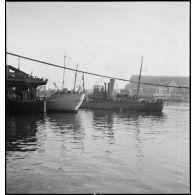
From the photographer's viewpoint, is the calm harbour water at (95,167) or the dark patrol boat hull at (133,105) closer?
the calm harbour water at (95,167)

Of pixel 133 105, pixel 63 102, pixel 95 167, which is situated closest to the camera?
pixel 95 167

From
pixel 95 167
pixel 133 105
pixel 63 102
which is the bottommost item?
pixel 95 167

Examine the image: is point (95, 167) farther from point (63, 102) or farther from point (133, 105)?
point (133, 105)

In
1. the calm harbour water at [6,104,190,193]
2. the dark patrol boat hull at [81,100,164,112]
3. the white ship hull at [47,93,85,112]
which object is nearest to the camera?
the calm harbour water at [6,104,190,193]

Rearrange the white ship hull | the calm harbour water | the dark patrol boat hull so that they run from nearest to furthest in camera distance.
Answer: the calm harbour water → the white ship hull → the dark patrol boat hull

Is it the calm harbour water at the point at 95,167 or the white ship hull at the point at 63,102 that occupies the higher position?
the white ship hull at the point at 63,102

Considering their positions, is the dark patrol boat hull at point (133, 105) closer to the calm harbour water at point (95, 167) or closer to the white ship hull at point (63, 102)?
the white ship hull at point (63, 102)

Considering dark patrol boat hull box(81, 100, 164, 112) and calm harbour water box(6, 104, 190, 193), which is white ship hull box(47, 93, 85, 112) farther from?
calm harbour water box(6, 104, 190, 193)

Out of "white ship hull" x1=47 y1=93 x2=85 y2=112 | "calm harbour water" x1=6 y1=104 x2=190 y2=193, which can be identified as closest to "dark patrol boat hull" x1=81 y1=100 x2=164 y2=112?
"white ship hull" x1=47 y1=93 x2=85 y2=112

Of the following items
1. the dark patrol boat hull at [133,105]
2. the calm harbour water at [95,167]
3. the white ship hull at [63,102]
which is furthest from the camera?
the dark patrol boat hull at [133,105]

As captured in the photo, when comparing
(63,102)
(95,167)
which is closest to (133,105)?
(63,102)

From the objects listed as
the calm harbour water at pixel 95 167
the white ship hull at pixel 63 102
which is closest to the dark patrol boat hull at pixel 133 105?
the white ship hull at pixel 63 102
